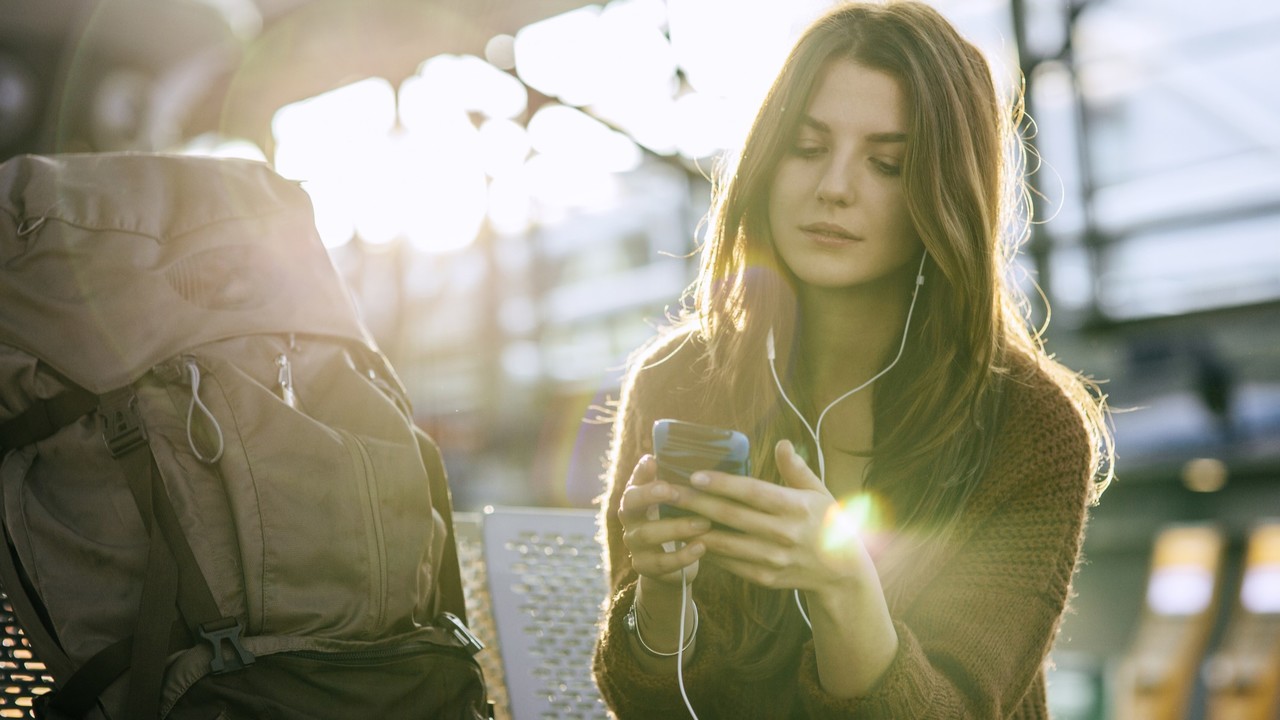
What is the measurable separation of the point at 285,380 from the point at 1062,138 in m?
5.84

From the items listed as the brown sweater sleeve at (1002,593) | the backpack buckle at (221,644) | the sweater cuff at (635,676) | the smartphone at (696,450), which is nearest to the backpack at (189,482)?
the backpack buckle at (221,644)

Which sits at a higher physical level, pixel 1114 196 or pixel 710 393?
pixel 710 393

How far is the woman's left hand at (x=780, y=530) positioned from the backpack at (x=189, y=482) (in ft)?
1.47

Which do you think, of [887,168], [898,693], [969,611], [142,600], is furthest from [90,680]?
[887,168]

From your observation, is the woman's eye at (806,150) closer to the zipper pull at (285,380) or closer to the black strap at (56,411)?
the zipper pull at (285,380)

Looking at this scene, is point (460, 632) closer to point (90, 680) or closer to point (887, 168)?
point (90, 680)

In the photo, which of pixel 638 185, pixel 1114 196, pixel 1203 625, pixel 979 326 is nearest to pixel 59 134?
pixel 979 326

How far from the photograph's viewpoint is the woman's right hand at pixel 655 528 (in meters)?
1.00

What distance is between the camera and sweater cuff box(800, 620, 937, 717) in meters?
1.06

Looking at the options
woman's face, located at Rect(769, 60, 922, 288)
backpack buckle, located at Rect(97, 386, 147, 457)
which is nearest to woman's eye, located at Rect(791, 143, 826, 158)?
woman's face, located at Rect(769, 60, 922, 288)

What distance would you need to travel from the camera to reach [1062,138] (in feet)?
19.9

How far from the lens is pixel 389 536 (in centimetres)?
123

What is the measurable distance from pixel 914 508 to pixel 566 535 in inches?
21.5

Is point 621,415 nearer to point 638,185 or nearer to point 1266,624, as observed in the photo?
point 1266,624
